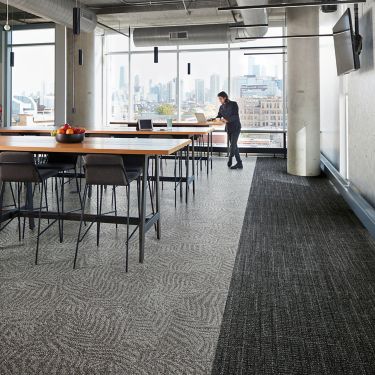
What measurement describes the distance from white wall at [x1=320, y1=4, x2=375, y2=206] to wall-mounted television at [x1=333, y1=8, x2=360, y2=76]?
6.6 inches

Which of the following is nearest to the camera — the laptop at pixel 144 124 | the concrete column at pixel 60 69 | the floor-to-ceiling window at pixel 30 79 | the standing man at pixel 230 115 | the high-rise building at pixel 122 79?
the laptop at pixel 144 124

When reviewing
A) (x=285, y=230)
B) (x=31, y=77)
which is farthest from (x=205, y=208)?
(x=31, y=77)

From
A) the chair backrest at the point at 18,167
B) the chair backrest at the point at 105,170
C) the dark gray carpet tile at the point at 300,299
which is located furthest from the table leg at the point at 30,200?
the dark gray carpet tile at the point at 300,299

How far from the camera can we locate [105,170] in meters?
3.41

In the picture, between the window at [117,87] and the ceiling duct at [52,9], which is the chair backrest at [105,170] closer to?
the ceiling duct at [52,9]

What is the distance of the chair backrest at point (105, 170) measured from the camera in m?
3.34

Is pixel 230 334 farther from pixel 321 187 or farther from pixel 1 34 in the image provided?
pixel 1 34

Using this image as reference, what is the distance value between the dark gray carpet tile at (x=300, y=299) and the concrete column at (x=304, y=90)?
10.00 feet

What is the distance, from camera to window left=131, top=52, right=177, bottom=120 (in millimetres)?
13117

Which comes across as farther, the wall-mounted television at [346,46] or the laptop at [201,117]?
the laptop at [201,117]

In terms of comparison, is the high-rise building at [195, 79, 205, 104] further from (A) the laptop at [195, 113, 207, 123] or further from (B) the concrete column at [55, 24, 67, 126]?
(B) the concrete column at [55, 24, 67, 126]

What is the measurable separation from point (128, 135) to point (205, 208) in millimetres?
1953

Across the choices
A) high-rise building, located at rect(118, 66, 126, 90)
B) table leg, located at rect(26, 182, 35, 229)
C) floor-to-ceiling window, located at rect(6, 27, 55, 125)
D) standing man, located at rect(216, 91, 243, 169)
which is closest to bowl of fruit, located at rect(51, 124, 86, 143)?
table leg, located at rect(26, 182, 35, 229)

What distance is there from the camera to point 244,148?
40.0 feet
